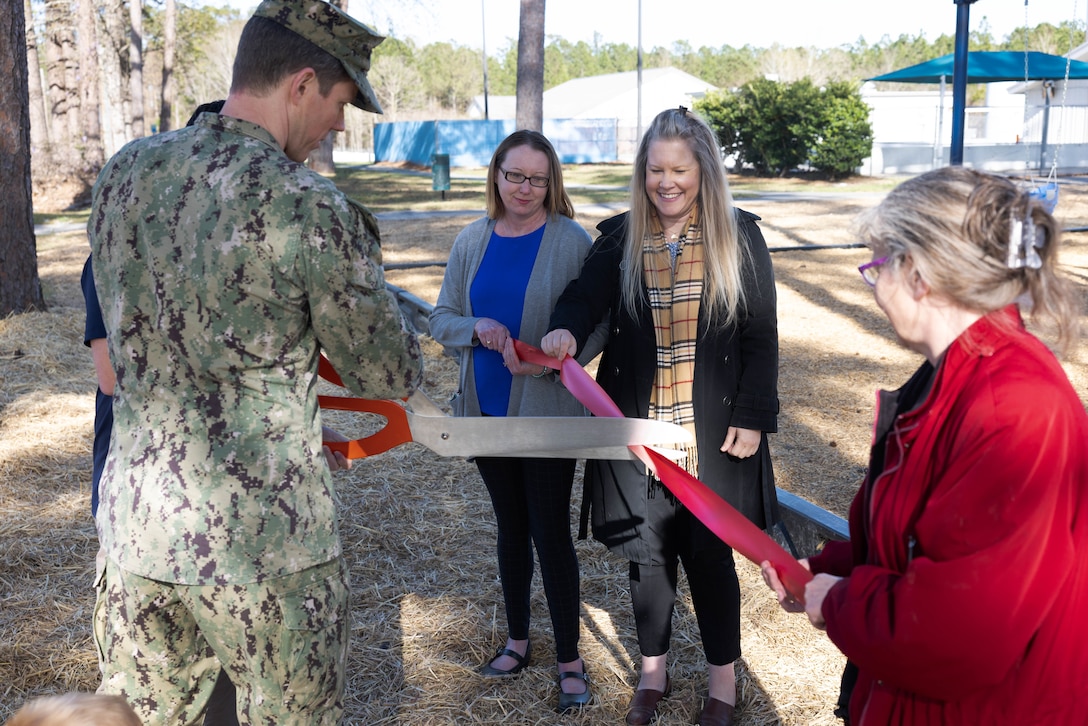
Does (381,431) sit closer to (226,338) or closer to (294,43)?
(226,338)

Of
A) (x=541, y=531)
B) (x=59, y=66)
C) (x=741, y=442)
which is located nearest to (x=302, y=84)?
(x=741, y=442)

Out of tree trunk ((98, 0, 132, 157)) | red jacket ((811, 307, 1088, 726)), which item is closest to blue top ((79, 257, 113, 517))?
red jacket ((811, 307, 1088, 726))

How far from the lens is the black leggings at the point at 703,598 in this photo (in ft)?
10.8

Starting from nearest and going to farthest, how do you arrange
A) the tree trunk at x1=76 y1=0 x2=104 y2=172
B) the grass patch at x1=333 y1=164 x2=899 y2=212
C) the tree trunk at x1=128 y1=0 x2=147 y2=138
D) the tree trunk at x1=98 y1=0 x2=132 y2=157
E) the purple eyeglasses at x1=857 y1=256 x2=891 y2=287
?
the purple eyeglasses at x1=857 y1=256 x2=891 y2=287
the grass patch at x1=333 y1=164 x2=899 y2=212
the tree trunk at x1=76 y1=0 x2=104 y2=172
the tree trunk at x1=98 y1=0 x2=132 y2=157
the tree trunk at x1=128 y1=0 x2=147 y2=138

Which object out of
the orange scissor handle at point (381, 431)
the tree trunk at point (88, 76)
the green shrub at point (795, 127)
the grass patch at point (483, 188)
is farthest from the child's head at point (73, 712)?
the green shrub at point (795, 127)

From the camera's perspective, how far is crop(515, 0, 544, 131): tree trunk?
16.5 m

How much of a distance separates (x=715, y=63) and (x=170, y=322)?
130206mm

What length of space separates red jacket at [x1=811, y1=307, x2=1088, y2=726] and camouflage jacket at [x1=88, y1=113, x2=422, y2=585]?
1.02 m

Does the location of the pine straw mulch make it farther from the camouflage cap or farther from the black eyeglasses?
the camouflage cap

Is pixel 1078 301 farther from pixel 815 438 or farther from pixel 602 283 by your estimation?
pixel 815 438

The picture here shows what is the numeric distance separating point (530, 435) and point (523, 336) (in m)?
0.94

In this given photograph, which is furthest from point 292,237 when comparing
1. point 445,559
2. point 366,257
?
point 445,559

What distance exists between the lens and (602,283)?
334 centimetres

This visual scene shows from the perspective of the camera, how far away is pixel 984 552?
4.71ft
